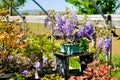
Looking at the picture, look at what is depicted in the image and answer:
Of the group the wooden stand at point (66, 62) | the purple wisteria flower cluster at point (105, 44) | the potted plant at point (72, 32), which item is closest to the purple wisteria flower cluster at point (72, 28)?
the potted plant at point (72, 32)

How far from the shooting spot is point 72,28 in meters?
6.52

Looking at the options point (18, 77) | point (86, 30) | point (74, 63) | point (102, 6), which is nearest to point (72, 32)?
point (86, 30)

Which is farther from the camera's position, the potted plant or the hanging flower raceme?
the hanging flower raceme

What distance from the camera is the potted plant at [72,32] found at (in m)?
6.48

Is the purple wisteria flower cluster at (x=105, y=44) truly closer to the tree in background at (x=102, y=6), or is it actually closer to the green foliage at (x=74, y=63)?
the green foliage at (x=74, y=63)

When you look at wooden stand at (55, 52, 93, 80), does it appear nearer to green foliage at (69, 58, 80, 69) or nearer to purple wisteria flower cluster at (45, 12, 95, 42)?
purple wisteria flower cluster at (45, 12, 95, 42)

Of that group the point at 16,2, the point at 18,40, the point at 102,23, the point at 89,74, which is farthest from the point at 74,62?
the point at 16,2

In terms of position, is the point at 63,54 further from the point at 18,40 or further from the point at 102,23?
the point at 102,23

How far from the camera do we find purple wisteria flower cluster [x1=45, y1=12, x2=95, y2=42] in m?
6.53

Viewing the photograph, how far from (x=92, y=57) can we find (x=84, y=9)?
1487 cm

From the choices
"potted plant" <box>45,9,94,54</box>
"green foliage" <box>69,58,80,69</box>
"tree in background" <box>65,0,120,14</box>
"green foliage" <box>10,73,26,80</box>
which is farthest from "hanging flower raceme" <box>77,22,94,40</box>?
"tree in background" <box>65,0,120,14</box>

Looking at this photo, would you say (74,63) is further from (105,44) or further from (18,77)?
(18,77)

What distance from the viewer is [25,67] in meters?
6.71

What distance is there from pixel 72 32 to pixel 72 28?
3.9 inches
